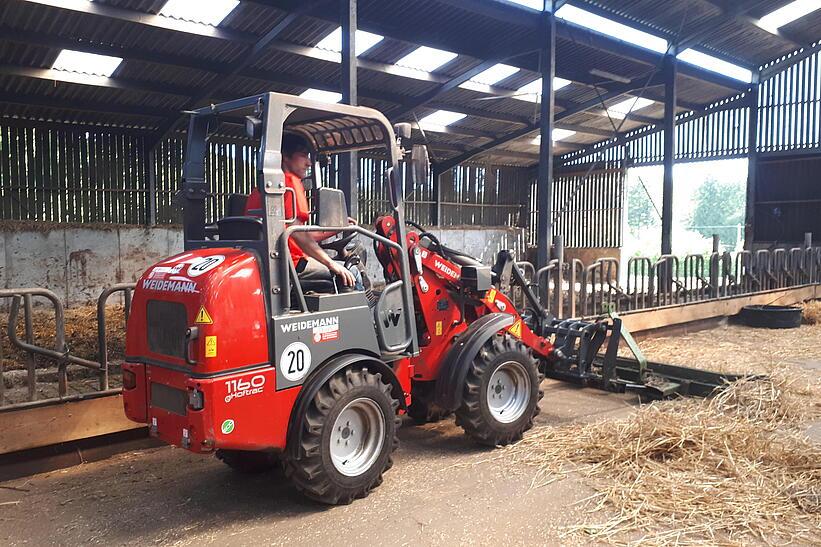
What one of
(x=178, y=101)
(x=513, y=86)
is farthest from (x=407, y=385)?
(x=513, y=86)

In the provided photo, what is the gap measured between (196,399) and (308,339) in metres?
0.71

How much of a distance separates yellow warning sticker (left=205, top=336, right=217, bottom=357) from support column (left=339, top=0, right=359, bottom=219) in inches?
158

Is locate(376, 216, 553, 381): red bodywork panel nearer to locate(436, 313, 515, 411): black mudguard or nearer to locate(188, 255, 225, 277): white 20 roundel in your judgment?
locate(436, 313, 515, 411): black mudguard

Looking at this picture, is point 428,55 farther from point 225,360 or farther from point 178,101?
point 225,360

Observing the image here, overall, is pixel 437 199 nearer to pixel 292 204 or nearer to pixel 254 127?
pixel 292 204

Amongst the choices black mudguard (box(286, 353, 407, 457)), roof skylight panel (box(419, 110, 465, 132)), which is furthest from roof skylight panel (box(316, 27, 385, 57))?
black mudguard (box(286, 353, 407, 457))

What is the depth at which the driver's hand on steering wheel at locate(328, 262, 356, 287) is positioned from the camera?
3.97 metres

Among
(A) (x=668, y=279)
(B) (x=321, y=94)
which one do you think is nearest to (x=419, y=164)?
(A) (x=668, y=279)

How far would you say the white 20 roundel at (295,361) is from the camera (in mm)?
3639

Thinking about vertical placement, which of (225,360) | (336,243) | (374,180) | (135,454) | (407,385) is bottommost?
(135,454)

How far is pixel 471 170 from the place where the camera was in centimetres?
2155

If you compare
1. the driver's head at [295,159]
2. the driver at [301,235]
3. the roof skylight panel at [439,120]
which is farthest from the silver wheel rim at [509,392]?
the roof skylight panel at [439,120]

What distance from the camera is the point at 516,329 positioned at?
5.44 meters

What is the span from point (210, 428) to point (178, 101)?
433 inches
